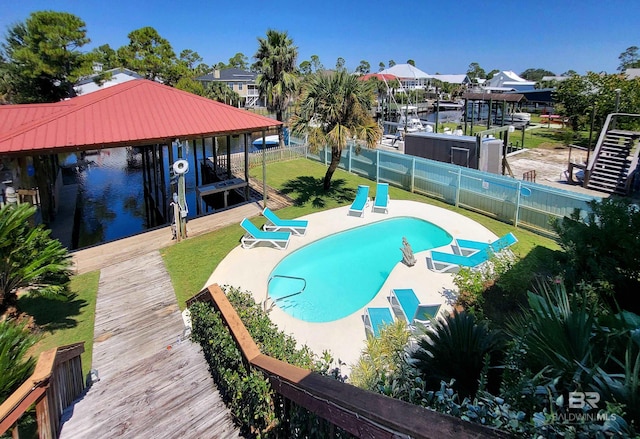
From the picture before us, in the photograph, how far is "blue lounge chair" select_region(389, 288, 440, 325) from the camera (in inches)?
316

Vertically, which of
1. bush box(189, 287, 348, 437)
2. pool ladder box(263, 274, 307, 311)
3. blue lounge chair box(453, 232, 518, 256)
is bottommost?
pool ladder box(263, 274, 307, 311)

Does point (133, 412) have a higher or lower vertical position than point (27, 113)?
lower

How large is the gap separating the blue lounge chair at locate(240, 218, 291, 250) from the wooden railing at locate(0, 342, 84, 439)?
22.8 feet

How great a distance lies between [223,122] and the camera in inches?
535

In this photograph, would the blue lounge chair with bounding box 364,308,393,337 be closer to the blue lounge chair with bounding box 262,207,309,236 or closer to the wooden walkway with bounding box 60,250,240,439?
the wooden walkway with bounding box 60,250,240,439

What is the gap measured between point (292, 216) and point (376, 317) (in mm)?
7245

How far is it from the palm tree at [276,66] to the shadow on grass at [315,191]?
321 inches

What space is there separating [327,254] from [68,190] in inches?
557

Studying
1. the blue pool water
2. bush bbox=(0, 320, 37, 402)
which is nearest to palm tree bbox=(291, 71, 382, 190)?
the blue pool water

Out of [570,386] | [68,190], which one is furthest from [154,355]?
[68,190]

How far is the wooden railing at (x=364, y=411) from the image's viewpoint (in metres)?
1.63

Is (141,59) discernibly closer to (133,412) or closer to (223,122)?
(223,122)

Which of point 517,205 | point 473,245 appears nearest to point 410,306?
point 473,245

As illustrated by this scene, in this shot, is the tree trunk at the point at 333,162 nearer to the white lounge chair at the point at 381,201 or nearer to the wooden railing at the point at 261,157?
the white lounge chair at the point at 381,201
